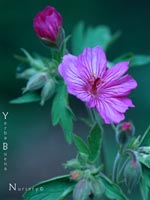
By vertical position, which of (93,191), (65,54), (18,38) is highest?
(18,38)

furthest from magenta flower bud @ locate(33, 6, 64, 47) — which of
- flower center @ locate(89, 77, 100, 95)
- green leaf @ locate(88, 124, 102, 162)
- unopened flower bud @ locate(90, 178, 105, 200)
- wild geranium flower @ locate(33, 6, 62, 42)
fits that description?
unopened flower bud @ locate(90, 178, 105, 200)

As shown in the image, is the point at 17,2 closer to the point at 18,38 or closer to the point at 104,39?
the point at 18,38

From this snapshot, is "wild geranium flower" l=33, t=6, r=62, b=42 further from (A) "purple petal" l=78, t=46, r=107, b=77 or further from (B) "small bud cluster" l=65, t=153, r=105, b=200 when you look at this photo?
(B) "small bud cluster" l=65, t=153, r=105, b=200

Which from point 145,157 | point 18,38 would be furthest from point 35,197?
point 18,38

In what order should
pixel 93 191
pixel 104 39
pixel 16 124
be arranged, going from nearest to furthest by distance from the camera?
pixel 93 191, pixel 104 39, pixel 16 124

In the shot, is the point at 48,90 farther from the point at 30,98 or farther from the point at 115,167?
the point at 115,167

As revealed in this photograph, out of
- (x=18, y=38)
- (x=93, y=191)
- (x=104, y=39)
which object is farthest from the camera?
(x=18, y=38)

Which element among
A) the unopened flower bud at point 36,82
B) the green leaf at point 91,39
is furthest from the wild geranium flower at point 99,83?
the green leaf at point 91,39
